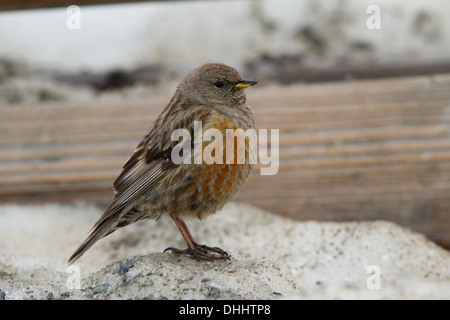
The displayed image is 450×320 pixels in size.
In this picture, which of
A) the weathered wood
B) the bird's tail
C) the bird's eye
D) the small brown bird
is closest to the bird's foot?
the small brown bird

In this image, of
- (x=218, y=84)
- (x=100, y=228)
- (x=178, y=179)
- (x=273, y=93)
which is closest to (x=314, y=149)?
(x=273, y=93)

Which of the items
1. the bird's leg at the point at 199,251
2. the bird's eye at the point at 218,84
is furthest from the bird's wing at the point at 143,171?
the bird's eye at the point at 218,84

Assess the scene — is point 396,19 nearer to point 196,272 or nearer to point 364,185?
point 364,185

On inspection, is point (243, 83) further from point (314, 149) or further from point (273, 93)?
point (273, 93)

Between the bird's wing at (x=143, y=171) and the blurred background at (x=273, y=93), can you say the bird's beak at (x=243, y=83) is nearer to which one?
the bird's wing at (x=143, y=171)

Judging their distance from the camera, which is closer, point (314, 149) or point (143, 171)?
point (143, 171)
